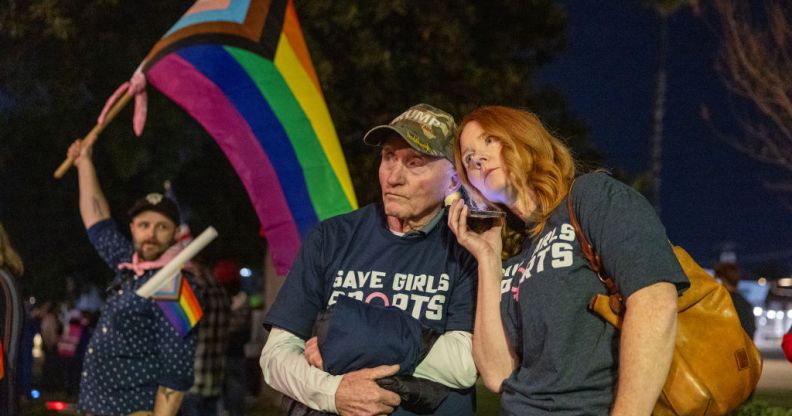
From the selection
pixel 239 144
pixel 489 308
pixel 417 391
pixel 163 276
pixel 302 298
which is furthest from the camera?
pixel 239 144

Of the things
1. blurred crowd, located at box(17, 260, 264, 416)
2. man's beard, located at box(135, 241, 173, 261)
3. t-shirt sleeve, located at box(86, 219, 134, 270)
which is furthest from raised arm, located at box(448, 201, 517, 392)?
t-shirt sleeve, located at box(86, 219, 134, 270)

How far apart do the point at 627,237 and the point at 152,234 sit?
4240 millimetres

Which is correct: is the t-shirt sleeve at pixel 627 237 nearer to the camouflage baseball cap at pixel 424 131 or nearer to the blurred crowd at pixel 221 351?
the camouflage baseball cap at pixel 424 131

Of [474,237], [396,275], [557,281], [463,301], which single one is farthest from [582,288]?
[396,275]

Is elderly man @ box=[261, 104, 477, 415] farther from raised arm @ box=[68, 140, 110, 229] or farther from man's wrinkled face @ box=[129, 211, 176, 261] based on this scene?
raised arm @ box=[68, 140, 110, 229]

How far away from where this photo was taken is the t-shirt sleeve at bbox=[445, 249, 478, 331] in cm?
388

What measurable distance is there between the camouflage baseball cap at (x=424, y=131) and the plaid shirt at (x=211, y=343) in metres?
6.04

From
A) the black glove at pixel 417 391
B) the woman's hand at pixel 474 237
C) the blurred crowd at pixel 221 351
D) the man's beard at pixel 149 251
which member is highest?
the woman's hand at pixel 474 237

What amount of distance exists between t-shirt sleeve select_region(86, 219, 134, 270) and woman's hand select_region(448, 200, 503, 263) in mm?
3624

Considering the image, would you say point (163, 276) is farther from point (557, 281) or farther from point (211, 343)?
point (211, 343)

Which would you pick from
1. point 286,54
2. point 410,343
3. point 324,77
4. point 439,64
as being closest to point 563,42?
point 439,64

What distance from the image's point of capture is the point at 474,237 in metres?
3.68

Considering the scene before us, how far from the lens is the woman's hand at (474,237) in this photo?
3648 millimetres

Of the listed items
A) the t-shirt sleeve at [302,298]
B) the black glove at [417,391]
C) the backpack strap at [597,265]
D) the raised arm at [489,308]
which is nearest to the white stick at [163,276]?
the t-shirt sleeve at [302,298]
